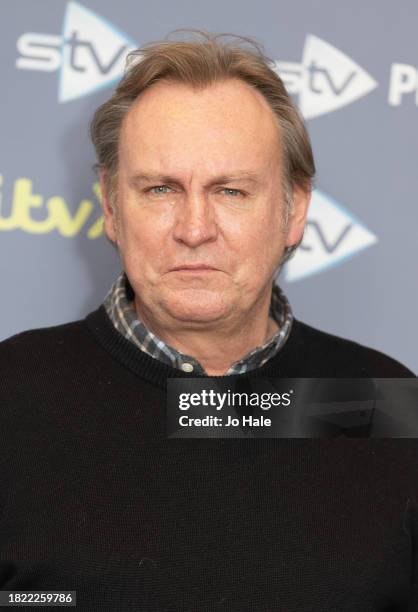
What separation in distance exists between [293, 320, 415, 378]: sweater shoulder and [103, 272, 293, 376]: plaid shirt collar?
0.04 metres

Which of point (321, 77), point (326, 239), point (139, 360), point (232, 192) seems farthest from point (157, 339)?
point (321, 77)

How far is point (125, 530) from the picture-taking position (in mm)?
1403

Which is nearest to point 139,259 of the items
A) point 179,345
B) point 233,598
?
point 179,345

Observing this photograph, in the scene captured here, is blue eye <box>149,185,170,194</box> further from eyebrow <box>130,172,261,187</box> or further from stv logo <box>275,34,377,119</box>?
→ stv logo <box>275,34,377,119</box>

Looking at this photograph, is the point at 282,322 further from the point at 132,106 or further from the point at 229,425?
the point at 132,106

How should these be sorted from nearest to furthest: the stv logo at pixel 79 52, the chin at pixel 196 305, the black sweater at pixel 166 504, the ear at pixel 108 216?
the black sweater at pixel 166 504 < the chin at pixel 196 305 < the ear at pixel 108 216 < the stv logo at pixel 79 52

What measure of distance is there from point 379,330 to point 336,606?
27.7 inches

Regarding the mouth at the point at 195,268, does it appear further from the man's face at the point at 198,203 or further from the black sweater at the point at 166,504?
the black sweater at the point at 166,504

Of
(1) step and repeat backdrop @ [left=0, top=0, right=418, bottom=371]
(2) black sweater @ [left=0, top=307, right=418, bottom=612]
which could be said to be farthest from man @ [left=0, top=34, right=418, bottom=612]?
(1) step and repeat backdrop @ [left=0, top=0, right=418, bottom=371]

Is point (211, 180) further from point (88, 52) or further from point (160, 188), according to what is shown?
point (88, 52)

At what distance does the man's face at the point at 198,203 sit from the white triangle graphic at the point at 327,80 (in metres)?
0.39

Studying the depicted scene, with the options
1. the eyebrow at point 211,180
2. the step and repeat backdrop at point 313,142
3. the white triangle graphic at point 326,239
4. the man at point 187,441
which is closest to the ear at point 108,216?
the man at point 187,441

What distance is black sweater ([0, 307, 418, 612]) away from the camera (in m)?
1.39

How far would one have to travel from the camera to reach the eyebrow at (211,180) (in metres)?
1.48
